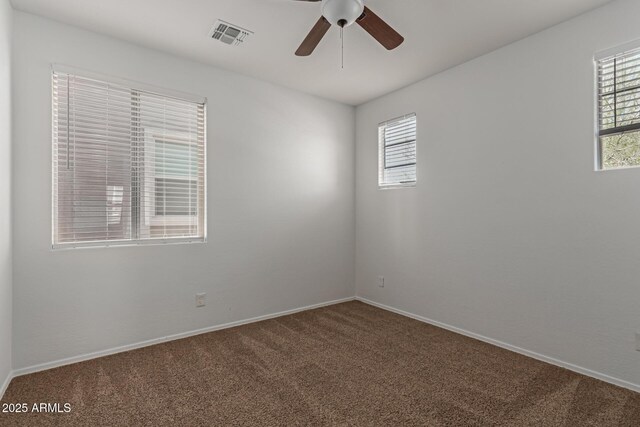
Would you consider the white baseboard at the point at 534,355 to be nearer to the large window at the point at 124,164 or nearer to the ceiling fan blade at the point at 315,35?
the large window at the point at 124,164

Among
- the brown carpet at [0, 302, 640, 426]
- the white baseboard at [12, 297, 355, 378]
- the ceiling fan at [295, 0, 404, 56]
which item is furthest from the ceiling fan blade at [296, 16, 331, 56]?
the white baseboard at [12, 297, 355, 378]

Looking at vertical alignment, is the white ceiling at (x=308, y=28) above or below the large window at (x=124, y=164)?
above

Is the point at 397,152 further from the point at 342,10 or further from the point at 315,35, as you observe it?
the point at 342,10

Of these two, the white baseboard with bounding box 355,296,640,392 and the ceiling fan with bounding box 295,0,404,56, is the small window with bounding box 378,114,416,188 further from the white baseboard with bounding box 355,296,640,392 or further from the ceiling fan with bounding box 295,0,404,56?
the ceiling fan with bounding box 295,0,404,56

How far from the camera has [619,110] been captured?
2.30m

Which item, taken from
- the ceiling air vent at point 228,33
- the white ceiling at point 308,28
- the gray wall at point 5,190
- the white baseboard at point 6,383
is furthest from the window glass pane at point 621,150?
the white baseboard at point 6,383

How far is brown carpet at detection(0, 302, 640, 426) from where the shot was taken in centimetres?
190

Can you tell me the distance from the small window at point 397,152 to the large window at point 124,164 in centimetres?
209

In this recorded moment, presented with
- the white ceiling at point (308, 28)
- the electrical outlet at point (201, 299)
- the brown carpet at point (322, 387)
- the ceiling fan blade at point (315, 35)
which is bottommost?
the brown carpet at point (322, 387)

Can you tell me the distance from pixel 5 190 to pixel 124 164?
79 cm

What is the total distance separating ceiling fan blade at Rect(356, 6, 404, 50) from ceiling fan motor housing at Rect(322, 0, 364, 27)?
7 centimetres

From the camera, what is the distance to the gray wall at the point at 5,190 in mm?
2115

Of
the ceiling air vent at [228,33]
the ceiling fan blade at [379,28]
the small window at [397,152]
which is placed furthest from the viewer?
the small window at [397,152]

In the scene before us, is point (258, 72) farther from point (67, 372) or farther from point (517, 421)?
point (517, 421)
